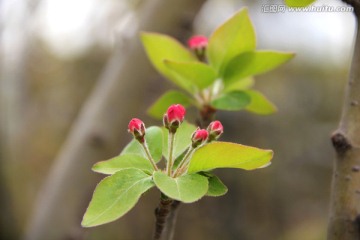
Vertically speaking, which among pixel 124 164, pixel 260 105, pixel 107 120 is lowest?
pixel 107 120

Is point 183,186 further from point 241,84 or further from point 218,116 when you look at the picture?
point 218,116

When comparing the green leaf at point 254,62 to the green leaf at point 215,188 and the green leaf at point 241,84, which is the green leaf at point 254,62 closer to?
the green leaf at point 241,84

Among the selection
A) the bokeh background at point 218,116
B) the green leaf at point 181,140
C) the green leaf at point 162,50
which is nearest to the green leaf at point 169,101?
the green leaf at point 162,50

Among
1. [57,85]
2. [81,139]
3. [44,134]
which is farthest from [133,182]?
[57,85]

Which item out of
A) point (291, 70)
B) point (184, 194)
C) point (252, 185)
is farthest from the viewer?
point (291, 70)

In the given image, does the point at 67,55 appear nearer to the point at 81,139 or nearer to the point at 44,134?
the point at 44,134

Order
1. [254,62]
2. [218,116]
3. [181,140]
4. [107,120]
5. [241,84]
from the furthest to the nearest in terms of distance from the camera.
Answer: [218,116] < [107,120] < [241,84] < [254,62] < [181,140]

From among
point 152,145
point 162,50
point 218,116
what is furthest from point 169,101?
point 218,116

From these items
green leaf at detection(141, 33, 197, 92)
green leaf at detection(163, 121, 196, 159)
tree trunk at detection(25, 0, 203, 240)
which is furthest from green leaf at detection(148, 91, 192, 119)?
tree trunk at detection(25, 0, 203, 240)
